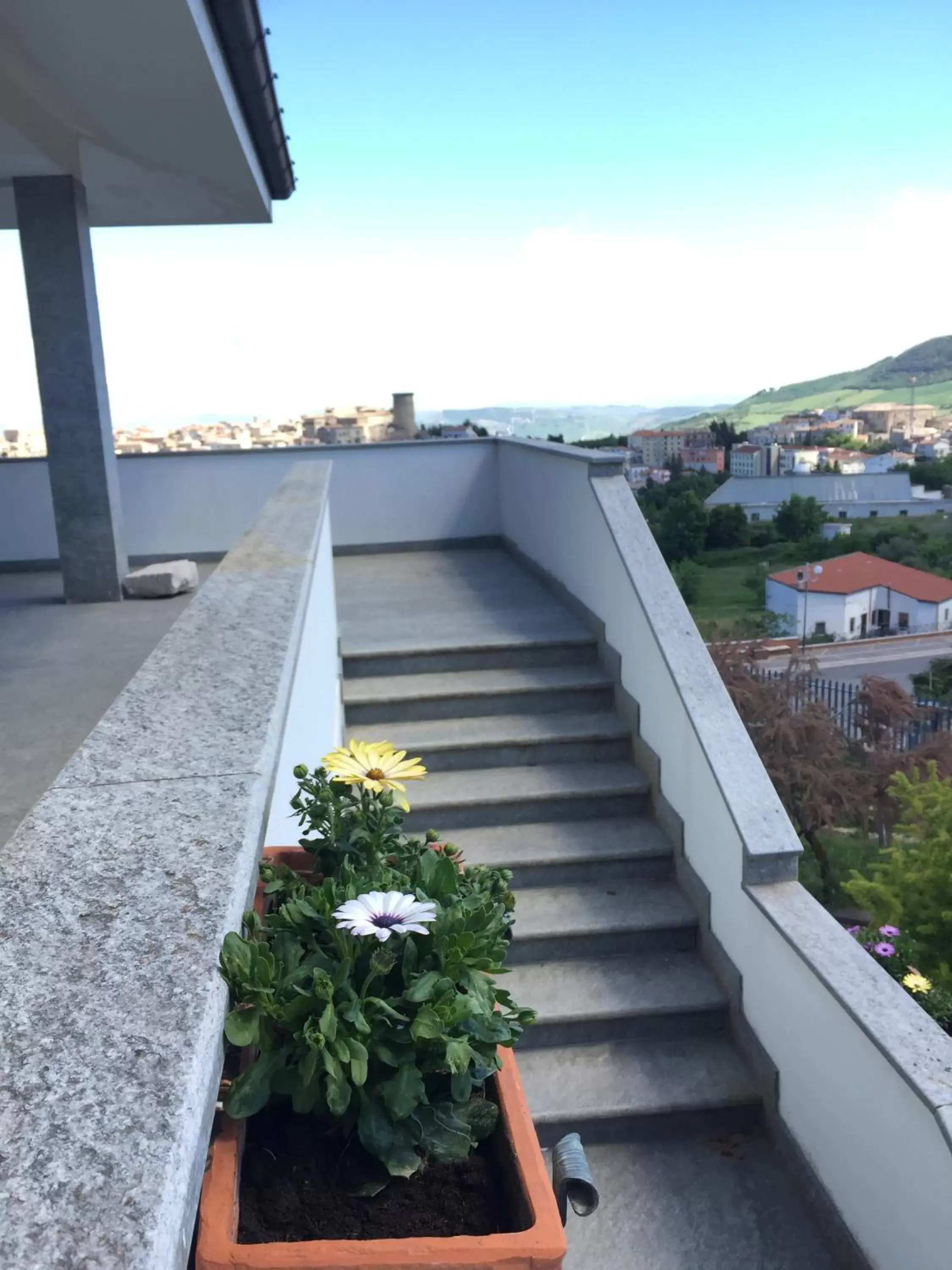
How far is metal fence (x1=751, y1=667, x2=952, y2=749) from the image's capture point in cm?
1273

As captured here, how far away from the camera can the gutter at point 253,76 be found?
4.75m

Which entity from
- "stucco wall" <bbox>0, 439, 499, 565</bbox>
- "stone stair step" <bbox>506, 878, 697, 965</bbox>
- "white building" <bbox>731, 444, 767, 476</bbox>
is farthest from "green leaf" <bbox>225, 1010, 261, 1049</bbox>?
"white building" <bbox>731, 444, 767, 476</bbox>

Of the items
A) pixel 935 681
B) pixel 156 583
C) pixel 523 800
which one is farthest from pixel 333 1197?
pixel 935 681

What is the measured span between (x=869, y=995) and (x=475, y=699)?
275 centimetres

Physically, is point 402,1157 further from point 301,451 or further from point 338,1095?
point 301,451

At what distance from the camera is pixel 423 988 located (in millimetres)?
1195

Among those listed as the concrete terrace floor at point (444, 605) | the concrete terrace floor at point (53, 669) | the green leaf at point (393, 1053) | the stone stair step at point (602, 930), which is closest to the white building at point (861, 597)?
the concrete terrace floor at point (444, 605)

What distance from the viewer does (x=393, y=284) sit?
62250 millimetres

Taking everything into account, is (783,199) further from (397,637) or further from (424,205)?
(397,637)

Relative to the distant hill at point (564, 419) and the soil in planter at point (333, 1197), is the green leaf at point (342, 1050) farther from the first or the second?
the distant hill at point (564, 419)

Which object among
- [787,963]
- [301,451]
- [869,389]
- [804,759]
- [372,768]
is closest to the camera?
[372,768]

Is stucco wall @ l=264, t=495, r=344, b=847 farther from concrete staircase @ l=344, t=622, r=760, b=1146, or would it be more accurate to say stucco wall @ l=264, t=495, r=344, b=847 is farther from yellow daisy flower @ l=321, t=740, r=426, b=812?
concrete staircase @ l=344, t=622, r=760, b=1146

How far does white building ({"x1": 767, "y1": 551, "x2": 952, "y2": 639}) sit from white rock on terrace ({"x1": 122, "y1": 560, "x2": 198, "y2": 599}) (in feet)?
63.3

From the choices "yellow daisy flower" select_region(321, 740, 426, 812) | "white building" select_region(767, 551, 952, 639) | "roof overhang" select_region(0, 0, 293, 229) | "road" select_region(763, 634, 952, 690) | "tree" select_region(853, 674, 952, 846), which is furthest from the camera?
"road" select_region(763, 634, 952, 690)
